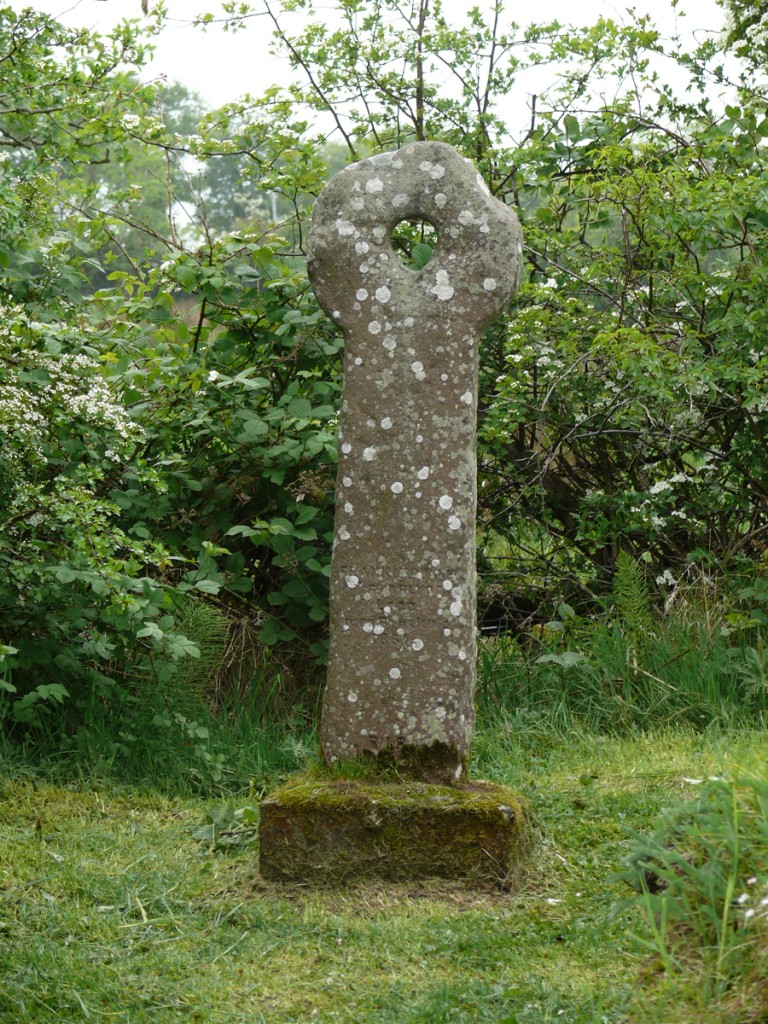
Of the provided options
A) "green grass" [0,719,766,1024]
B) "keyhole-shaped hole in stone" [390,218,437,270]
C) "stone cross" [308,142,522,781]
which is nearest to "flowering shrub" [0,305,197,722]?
"green grass" [0,719,766,1024]

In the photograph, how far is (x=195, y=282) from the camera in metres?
6.59

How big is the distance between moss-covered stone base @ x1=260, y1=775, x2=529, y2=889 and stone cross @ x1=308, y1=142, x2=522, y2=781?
219 mm

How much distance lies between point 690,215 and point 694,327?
807 mm

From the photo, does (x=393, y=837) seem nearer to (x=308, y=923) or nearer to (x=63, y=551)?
(x=308, y=923)

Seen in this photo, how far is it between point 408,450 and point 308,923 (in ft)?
5.82

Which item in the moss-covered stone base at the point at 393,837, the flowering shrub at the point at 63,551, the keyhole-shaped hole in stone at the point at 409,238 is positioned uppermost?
the keyhole-shaped hole in stone at the point at 409,238

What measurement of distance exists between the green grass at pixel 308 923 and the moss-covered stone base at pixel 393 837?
0.08 metres

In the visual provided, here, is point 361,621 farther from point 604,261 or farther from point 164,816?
point 604,261

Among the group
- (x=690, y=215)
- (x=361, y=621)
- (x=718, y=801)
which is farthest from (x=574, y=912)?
(x=690, y=215)

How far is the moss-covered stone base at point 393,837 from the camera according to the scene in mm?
4250

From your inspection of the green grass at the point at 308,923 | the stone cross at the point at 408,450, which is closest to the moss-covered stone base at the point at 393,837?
the green grass at the point at 308,923

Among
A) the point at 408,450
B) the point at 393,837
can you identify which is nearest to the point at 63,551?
the point at 408,450

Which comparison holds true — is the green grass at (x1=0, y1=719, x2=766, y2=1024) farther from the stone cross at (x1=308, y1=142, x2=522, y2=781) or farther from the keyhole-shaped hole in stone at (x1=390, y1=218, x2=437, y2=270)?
the keyhole-shaped hole in stone at (x1=390, y1=218, x2=437, y2=270)

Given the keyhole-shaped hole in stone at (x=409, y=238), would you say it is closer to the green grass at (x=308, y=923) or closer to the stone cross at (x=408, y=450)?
the stone cross at (x=408, y=450)
